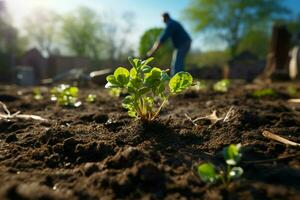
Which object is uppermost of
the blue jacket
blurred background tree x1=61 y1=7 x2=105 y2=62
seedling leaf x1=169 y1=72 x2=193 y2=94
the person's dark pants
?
blurred background tree x1=61 y1=7 x2=105 y2=62

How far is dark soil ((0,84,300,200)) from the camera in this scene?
64.3 inches

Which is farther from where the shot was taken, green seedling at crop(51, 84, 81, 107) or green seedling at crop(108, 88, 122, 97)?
green seedling at crop(108, 88, 122, 97)

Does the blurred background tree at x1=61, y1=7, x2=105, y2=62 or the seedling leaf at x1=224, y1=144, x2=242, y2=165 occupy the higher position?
the blurred background tree at x1=61, y1=7, x2=105, y2=62

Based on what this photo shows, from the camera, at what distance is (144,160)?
1.88 m

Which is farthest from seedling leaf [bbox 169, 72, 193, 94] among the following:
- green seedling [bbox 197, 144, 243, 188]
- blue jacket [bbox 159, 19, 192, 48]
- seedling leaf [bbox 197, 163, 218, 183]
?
blue jacket [bbox 159, 19, 192, 48]

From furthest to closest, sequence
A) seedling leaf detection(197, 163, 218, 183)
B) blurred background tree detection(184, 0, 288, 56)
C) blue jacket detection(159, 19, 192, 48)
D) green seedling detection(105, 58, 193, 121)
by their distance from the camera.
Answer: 1. blurred background tree detection(184, 0, 288, 56)
2. blue jacket detection(159, 19, 192, 48)
3. green seedling detection(105, 58, 193, 121)
4. seedling leaf detection(197, 163, 218, 183)

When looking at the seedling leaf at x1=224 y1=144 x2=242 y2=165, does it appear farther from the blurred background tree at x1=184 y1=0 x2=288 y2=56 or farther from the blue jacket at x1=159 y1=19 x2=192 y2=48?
the blurred background tree at x1=184 y1=0 x2=288 y2=56

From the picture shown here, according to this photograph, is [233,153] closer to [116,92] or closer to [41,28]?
[116,92]

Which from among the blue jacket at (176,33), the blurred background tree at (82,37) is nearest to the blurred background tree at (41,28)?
the blurred background tree at (82,37)

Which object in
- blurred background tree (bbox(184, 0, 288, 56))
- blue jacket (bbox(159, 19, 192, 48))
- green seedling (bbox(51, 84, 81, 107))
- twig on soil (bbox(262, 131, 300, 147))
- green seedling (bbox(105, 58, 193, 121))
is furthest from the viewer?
blurred background tree (bbox(184, 0, 288, 56))

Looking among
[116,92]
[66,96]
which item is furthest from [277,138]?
[116,92]

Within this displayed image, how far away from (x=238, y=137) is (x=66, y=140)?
1.15 meters

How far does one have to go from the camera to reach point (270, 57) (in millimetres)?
13305

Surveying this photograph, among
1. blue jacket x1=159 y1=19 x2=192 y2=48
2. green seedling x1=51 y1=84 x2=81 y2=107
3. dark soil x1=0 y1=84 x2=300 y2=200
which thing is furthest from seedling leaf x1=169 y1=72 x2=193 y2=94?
blue jacket x1=159 y1=19 x2=192 y2=48
